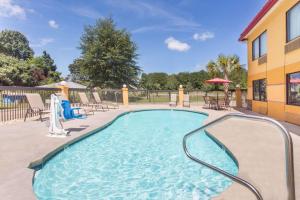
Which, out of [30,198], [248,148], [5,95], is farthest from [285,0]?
[5,95]

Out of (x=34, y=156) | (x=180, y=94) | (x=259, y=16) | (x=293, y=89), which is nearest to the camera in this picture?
(x=34, y=156)

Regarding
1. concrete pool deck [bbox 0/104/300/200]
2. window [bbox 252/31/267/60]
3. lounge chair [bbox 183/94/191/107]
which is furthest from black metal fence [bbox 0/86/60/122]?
window [bbox 252/31/267/60]

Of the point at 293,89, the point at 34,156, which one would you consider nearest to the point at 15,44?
the point at 293,89

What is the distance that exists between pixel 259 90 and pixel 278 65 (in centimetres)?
352

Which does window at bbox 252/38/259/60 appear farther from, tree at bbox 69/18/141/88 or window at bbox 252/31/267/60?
tree at bbox 69/18/141/88

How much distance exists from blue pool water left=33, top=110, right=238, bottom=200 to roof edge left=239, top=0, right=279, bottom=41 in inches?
272

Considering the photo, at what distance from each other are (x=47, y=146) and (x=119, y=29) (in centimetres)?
2435

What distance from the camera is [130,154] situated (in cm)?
618

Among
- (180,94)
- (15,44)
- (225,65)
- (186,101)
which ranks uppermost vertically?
(15,44)

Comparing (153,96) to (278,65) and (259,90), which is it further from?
(278,65)

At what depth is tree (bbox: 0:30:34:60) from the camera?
60.3 m

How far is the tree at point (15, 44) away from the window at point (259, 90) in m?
58.0

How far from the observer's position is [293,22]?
941 cm

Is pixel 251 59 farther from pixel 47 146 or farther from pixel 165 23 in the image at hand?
pixel 165 23
